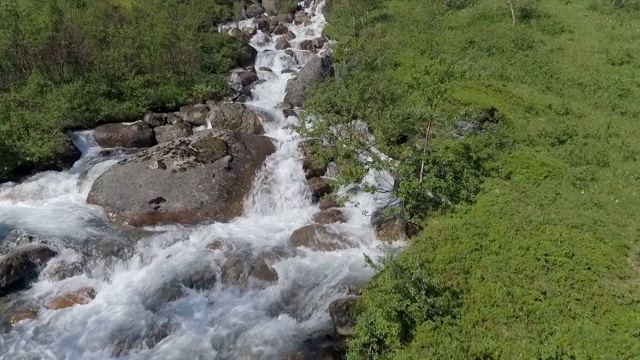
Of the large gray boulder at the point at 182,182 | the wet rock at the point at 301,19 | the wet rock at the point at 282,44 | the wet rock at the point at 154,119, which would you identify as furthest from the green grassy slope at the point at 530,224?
the wet rock at the point at 301,19

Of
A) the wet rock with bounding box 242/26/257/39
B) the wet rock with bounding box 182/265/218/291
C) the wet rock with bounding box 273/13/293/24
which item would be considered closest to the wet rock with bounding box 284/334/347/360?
the wet rock with bounding box 182/265/218/291

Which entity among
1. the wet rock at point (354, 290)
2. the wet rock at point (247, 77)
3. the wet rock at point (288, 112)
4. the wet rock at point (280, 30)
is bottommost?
the wet rock at point (354, 290)

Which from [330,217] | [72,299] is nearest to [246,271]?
[330,217]

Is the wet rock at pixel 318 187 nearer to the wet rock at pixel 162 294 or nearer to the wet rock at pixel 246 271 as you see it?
the wet rock at pixel 246 271

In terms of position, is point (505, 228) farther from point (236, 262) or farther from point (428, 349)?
point (236, 262)

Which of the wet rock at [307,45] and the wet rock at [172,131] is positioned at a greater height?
the wet rock at [307,45]

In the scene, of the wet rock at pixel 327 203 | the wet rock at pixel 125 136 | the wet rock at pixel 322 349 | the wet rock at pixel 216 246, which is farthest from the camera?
the wet rock at pixel 125 136

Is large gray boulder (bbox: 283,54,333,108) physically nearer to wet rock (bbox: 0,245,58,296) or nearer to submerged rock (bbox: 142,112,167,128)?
submerged rock (bbox: 142,112,167,128)
